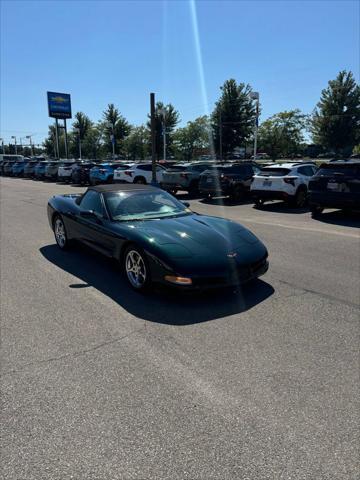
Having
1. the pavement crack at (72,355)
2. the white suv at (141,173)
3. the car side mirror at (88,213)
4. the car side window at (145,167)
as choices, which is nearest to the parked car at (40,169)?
the white suv at (141,173)

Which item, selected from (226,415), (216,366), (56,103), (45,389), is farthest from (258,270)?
(56,103)

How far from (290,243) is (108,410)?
5913 mm

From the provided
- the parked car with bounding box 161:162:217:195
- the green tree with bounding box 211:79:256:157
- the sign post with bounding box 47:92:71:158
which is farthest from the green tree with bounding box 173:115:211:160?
the parked car with bounding box 161:162:217:195

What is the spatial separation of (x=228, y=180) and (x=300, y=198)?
3049 millimetres

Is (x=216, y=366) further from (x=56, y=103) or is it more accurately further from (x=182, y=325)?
(x=56, y=103)

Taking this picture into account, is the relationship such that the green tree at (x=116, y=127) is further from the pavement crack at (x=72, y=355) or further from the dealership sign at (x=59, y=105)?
the pavement crack at (x=72, y=355)

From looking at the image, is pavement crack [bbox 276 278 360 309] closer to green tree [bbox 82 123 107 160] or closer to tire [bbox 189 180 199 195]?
tire [bbox 189 180 199 195]

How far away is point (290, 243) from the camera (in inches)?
307

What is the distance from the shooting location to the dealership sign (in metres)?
54.8

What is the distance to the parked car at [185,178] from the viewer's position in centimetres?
1700

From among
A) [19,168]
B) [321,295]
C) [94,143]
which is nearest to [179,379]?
[321,295]

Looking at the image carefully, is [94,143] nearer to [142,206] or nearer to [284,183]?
[284,183]

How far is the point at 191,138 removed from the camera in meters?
58.9

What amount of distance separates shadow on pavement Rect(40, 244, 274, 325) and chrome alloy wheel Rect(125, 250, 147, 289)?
0.47ft
